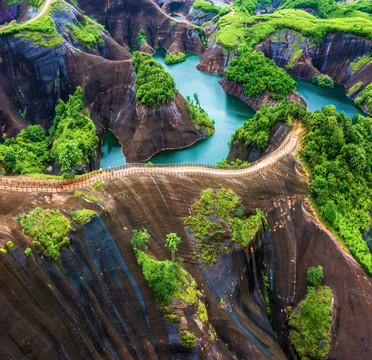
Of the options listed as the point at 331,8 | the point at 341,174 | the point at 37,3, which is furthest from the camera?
the point at 331,8

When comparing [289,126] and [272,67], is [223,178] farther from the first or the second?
[272,67]

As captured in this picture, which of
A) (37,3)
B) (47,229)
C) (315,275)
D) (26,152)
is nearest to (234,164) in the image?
(315,275)

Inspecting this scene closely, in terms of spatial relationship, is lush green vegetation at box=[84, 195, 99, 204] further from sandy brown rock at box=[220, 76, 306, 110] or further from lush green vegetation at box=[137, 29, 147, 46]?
lush green vegetation at box=[137, 29, 147, 46]

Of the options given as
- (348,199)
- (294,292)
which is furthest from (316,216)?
(294,292)

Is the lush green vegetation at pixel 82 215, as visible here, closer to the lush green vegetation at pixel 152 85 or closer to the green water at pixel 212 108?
the green water at pixel 212 108

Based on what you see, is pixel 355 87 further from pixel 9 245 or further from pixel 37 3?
pixel 9 245

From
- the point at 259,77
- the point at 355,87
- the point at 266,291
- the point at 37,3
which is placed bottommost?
the point at 266,291

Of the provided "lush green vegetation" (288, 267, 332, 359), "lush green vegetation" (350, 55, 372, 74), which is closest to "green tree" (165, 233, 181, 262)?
"lush green vegetation" (288, 267, 332, 359)
